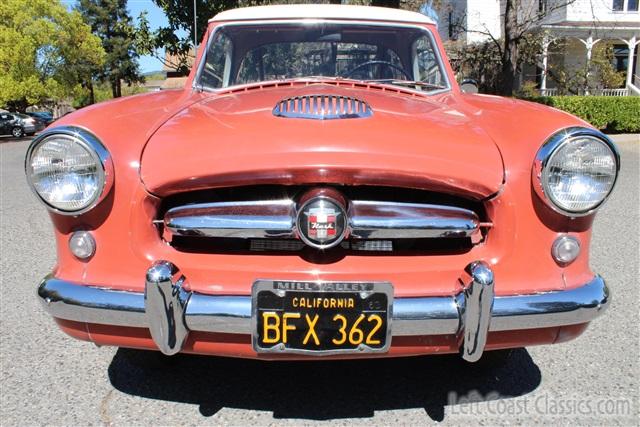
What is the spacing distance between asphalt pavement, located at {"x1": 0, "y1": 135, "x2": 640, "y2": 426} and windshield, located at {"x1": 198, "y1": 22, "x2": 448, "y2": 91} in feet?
5.19

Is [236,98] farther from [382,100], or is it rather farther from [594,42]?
[594,42]

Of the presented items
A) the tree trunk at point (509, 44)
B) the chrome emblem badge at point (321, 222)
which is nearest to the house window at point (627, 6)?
the tree trunk at point (509, 44)

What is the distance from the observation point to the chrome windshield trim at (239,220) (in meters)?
1.78

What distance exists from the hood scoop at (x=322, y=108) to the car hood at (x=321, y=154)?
0.12 feet

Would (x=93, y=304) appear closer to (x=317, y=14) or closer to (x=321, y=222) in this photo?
(x=321, y=222)

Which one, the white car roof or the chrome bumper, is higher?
the white car roof

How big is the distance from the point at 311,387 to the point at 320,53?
1.85 m

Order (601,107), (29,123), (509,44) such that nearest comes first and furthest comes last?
(509,44)
(601,107)
(29,123)

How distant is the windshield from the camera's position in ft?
10.1

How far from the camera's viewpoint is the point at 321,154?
171cm

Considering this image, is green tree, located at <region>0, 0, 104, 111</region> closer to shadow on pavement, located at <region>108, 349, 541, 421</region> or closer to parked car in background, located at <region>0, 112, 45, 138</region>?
parked car in background, located at <region>0, 112, 45, 138</region>

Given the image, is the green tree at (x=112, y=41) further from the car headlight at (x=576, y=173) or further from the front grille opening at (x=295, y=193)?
the car headlight at (x=576, y=173)

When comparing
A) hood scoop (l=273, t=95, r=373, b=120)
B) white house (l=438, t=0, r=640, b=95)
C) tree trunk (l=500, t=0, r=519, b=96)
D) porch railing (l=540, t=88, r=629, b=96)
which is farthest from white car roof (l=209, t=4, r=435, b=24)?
white house (l=438, t=0, r=640, b=95)

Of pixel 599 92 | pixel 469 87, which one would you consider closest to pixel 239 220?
pixel 469 87
